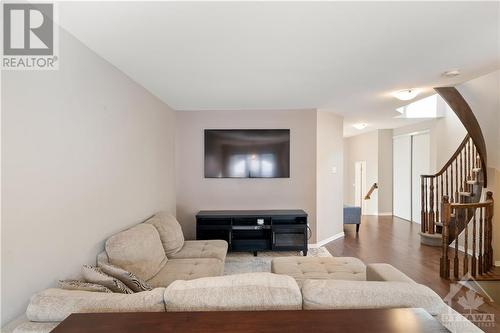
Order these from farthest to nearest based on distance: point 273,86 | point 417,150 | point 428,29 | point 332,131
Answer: point 417,150 → point 332,131 → point 273,86 → point 428,29

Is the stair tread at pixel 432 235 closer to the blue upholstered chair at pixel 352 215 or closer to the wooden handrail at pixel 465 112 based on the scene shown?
the blue upholstered chair at pixel 352 215

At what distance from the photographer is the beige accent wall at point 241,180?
4.36 m

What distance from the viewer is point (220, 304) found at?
1162 mm

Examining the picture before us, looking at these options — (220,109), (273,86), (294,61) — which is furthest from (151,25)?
(220,109)

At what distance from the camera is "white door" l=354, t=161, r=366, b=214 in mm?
7625

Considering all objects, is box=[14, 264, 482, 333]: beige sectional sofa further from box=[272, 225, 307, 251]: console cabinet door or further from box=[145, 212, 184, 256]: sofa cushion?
box=[272, 225, 307, 251]: console cabinet door

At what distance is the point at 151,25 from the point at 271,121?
283cm

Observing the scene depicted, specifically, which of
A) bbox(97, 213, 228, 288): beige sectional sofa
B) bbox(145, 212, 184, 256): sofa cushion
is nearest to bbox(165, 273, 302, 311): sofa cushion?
bbox(97, 213, 228, 288): beige sectional sofa

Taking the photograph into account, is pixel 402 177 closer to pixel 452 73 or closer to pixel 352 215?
pixel 352 215

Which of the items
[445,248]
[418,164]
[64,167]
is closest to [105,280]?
[64,167]

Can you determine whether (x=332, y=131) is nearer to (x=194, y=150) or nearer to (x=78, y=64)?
(x=194, y=150)

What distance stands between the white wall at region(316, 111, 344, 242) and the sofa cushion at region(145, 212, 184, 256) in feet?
8.12

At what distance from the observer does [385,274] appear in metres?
1.68

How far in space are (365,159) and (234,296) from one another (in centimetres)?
749
